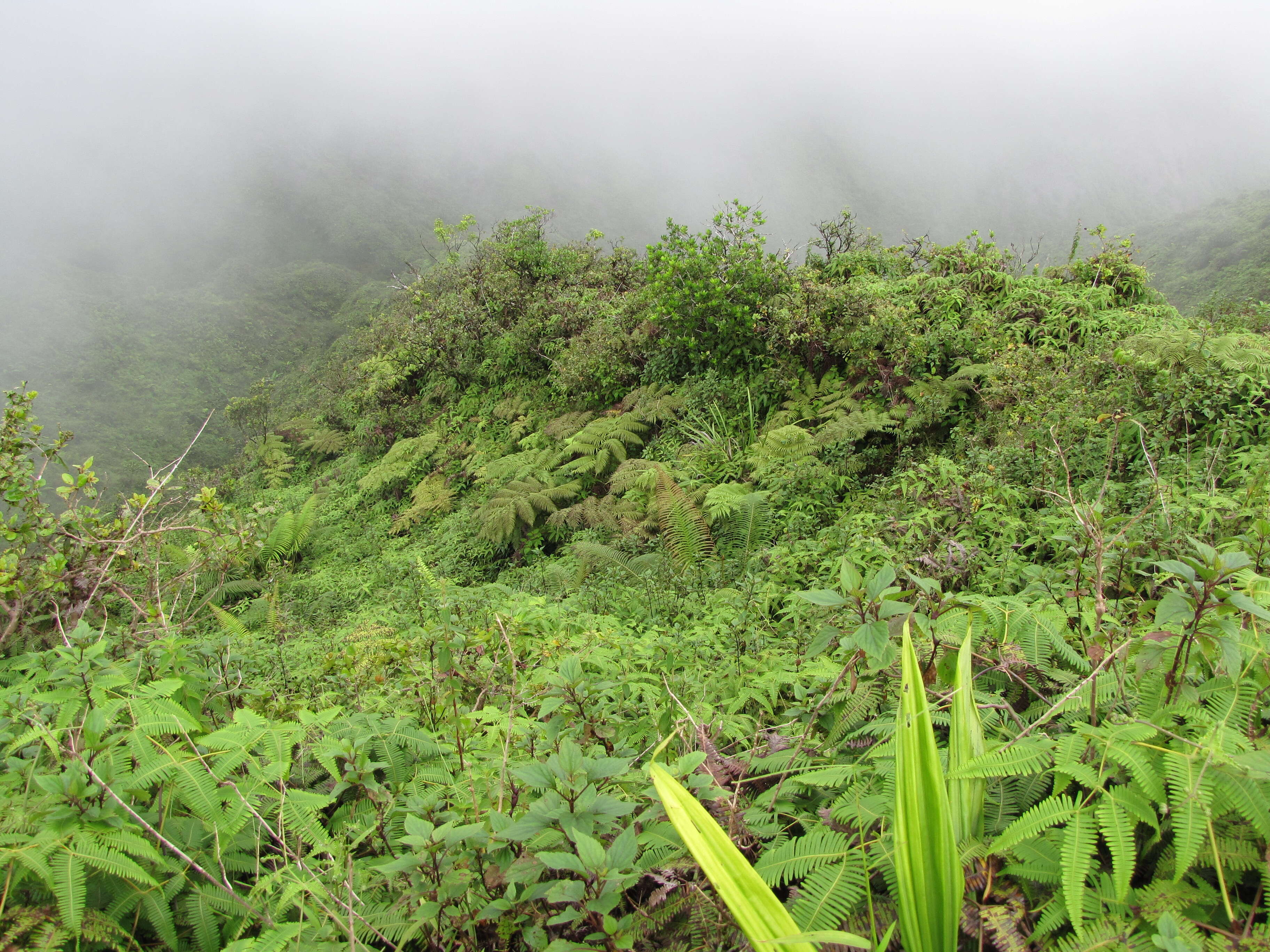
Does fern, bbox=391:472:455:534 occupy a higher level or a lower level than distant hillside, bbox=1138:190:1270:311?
lower

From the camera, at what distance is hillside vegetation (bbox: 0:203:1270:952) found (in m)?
0.87

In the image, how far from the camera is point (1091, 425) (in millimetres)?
3594

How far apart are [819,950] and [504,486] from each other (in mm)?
6458

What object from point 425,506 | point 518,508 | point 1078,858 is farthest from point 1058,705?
point 425,506

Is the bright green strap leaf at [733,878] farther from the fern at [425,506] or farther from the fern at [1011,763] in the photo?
the fern at [425,506]

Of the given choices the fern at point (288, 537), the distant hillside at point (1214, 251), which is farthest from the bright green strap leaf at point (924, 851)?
the distant hillside at point (1214, 251)

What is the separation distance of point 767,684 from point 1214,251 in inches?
796

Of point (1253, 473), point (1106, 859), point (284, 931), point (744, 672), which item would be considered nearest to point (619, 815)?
point (284, 931)

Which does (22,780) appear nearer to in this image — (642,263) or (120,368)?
(642,263)

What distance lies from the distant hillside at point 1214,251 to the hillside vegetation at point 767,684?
30.6 feet

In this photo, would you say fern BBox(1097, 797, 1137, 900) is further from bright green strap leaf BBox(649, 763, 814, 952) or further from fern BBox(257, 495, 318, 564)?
fern BBox(257, 495, 318, 564)

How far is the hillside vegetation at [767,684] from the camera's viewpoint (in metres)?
0.87

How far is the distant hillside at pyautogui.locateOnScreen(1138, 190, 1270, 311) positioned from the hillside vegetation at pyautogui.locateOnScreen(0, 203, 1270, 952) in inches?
367

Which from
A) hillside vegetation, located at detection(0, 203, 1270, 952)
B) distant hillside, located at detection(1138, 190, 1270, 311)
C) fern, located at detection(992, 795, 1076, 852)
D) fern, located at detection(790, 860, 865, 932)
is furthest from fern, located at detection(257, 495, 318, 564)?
distant hillside, located at detection(1138, 190, 1270, 311)
